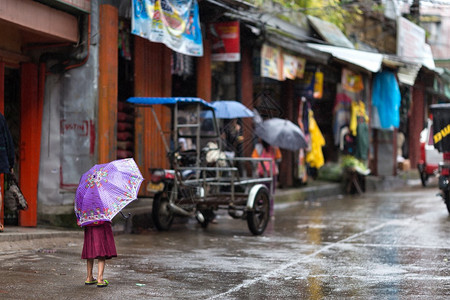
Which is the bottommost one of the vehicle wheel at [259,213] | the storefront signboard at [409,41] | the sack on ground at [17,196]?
the vehicle wheel at [259,213]

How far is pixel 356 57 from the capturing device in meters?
19.8

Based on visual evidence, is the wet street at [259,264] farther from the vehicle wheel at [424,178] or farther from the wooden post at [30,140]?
the vehicle wheel at [424,178]

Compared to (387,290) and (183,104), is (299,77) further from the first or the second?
(387,290)

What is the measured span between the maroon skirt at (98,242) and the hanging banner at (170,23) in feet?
17.5

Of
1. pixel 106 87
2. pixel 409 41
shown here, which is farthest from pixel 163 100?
pixel 409 41

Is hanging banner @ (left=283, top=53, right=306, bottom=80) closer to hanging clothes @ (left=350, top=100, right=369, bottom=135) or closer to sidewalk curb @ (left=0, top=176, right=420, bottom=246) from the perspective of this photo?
sidewalk curb @ (left=0, top=176, right=420, bottom=246)

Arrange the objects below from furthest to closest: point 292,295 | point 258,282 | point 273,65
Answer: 1. point 273,65
2. point 258,282
3. point 292,295

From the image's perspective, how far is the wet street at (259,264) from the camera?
686 centimetres

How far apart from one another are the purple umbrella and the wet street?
748 millimetres

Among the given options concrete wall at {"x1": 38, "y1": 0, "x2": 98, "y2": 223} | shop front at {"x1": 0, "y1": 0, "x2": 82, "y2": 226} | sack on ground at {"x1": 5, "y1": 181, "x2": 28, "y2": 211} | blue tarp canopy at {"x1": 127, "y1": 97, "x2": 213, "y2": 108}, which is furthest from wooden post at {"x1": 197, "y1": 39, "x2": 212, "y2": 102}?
sack on ground at {"x1": 5, "y1": 181, "x2": 28, "y2": 211}

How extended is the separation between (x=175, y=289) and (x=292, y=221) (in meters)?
7.42

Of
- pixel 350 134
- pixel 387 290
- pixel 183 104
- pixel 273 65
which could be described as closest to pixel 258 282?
pixel 387 290

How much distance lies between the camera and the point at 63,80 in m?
11.8

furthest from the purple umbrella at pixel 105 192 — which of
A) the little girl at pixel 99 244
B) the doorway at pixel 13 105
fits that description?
the doorway at pixel 13 105
